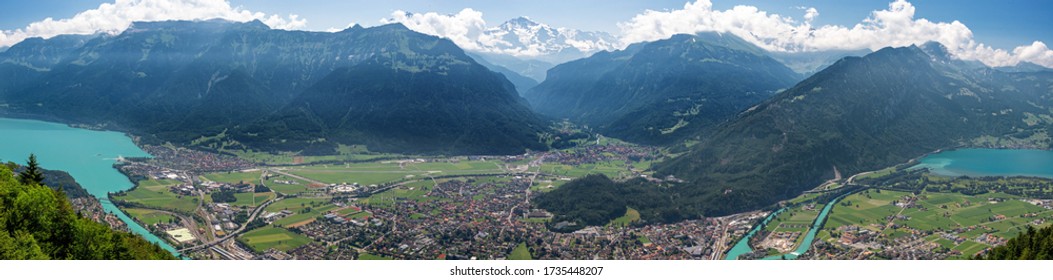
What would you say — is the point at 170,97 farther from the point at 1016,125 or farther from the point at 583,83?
the point at 1016,125

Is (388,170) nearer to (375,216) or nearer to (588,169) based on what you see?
(588,169)

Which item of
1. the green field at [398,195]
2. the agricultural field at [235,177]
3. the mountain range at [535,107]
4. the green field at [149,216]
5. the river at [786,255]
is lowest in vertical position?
the river at [786,255]

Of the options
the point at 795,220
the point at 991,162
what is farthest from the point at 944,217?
the point at 991,162

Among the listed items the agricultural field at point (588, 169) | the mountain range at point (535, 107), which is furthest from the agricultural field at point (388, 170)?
the mountain range at point (535, 107)

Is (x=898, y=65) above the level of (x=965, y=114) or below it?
above

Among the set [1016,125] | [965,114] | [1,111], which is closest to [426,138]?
[1,111]

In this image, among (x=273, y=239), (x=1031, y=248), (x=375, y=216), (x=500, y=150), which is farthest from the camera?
(x=500, y=150)

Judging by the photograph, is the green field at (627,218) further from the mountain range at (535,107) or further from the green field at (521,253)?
the green field at (521,253)
